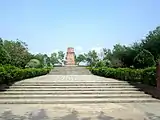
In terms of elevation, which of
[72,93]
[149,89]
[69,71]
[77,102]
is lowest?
[77,102]

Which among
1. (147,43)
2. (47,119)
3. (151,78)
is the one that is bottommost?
(47,119)

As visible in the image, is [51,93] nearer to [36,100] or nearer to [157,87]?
[36,100]

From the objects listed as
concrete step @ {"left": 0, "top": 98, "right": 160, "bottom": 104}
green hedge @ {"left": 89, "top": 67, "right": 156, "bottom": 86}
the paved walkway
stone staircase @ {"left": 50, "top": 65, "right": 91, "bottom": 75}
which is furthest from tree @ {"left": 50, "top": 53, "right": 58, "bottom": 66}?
concrete step @ {"left": 0, "top": 98, "right": 160, "bottom": 104}

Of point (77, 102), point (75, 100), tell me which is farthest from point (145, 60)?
point (77, 102)

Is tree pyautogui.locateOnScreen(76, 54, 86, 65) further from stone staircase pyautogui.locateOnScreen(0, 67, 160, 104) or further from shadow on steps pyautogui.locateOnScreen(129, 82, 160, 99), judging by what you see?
shadow on steps pyautogui.locateOnScreen(129, 82, 160, 99)

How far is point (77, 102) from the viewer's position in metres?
9.68

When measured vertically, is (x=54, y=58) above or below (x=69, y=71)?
above

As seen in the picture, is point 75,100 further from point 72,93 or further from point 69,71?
point 69,71

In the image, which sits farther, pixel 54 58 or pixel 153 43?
pixel 54 58

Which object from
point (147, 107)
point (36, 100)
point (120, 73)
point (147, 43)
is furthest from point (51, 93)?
point (147, 43)

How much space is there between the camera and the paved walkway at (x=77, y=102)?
7382 millimetres

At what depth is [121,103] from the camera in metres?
9.66

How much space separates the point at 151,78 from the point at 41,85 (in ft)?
16.7

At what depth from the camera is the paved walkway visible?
7.38 m
